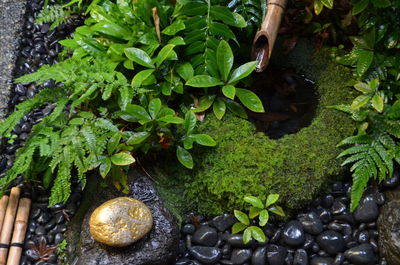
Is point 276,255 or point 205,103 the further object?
point 205,103

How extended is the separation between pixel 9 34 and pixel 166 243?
3.17 meters

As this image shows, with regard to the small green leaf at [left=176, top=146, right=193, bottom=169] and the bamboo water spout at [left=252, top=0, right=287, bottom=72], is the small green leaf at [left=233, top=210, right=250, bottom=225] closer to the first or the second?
the small green leaf at [left=176, top=146, right=193, bottom=169]

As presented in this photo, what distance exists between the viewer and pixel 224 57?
4.11m

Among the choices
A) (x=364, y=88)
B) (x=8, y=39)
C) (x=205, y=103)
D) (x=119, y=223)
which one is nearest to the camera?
(x=119, y=223)

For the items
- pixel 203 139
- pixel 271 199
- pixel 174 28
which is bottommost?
pixel 271 199

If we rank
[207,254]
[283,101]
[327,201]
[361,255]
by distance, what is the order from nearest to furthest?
[361,255] → [207,254] → [327,201] → [283,101]

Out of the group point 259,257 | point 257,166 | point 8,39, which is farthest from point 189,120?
point 8,39

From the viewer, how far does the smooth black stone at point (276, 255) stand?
3727 millimetres

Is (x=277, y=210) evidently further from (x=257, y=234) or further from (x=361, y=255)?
(x=361, y=255)

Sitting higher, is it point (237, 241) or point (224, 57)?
point (224, 57)

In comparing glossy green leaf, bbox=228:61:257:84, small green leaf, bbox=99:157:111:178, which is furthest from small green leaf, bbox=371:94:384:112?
small green leaf, bbox=99:157:111:178

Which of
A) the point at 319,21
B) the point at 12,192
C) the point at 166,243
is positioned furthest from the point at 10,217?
the point at 319,21

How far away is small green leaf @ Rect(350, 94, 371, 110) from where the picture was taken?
4.08 meters

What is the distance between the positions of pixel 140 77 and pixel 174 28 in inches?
21.4
